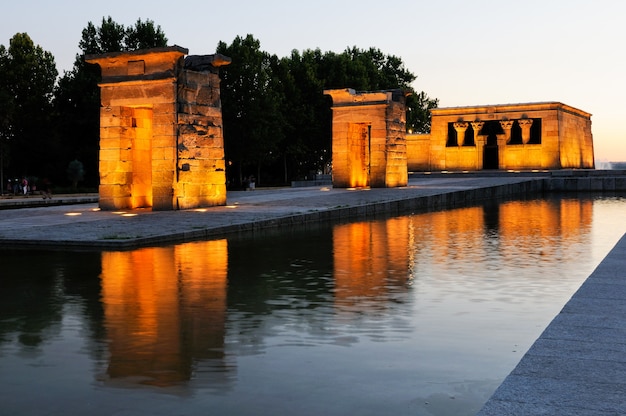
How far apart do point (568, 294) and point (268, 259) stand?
5217 millimetres

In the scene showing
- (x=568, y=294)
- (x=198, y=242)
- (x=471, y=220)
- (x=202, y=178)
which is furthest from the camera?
(x=202, y=178)

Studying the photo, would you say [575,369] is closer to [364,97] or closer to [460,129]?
[364,97]

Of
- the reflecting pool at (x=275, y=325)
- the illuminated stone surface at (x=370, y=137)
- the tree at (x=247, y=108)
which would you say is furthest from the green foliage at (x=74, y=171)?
the reflecting pool at (x=275, y=325)

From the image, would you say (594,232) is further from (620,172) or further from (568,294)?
(620,172)

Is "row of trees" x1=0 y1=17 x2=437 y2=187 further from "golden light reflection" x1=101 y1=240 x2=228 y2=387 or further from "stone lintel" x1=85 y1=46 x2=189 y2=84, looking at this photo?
"golden light reflection" x1=101 y1=240 x2=228 y2=387

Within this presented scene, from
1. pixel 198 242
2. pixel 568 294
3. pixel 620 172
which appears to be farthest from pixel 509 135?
pixel 568 294

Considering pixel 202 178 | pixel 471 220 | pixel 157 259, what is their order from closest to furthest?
1. pixel 157 259
2. pixel 471 220
3. pixel 202 178

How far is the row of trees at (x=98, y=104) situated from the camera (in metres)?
53.6

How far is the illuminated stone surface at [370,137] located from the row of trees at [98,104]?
53.5 ft

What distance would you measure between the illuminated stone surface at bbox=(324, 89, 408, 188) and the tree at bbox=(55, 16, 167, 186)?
21.7 meters

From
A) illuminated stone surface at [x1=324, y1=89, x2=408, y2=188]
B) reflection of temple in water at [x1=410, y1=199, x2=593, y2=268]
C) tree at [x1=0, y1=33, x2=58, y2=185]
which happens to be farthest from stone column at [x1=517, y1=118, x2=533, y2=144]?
tree at [x1=0, y1=33, x2=58, y2=185]

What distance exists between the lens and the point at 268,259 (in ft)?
41.9


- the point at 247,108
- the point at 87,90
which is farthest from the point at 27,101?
the point at 247,108

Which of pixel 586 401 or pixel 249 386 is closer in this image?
pixel 586 401
